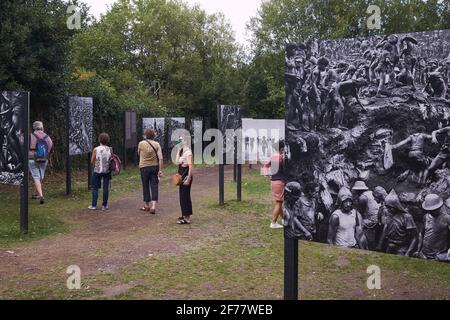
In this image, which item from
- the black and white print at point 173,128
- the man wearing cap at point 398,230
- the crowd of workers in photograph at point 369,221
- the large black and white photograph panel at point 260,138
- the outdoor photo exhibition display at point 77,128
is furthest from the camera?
the black and white print at point 173,128

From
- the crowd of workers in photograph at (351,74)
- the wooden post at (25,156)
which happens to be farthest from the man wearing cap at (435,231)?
the wooden post at (25,156)

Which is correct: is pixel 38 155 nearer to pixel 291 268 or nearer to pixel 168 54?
pixel 291 268

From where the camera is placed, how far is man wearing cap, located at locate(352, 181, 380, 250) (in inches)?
175

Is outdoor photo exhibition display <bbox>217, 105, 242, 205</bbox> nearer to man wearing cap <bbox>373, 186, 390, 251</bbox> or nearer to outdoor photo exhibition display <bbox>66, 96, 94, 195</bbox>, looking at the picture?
outdoor photo exhibition display <bbox>66, 96, 94, 195</bbox>

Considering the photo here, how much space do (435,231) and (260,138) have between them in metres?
15.9

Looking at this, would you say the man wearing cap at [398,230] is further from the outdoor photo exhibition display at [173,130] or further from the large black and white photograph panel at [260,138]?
the outdoor photo exhibition display at [173,130]

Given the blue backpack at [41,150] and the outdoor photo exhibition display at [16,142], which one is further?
the blue backpack at [41,150]

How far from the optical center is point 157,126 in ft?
80.8

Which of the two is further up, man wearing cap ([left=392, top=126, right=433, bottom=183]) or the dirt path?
man wearing cap ([left=392, top=126, right=433, bottom=183])

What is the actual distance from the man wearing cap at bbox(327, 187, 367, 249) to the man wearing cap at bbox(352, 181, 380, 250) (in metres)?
0.05

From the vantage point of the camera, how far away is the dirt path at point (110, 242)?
7.52 meters

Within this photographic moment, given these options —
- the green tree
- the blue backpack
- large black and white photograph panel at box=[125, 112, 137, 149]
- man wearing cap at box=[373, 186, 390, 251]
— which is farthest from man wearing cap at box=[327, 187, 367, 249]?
the green tree

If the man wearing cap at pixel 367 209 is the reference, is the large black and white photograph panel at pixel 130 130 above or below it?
above

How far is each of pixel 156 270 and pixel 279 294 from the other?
189 centimetres
